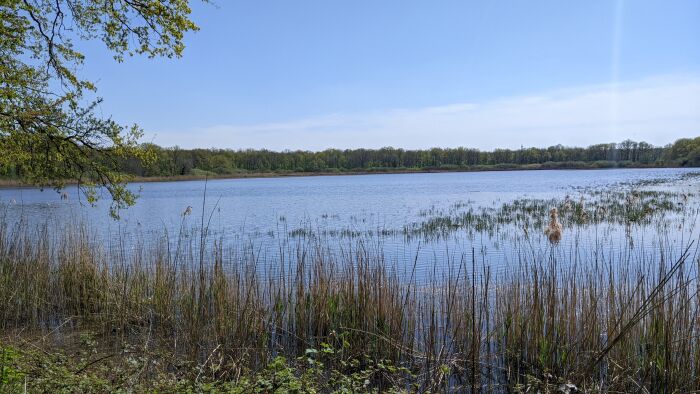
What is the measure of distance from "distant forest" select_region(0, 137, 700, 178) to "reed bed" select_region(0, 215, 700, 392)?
80292mm

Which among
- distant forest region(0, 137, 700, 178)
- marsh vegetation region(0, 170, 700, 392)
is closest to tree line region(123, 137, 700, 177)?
distant forest region(0, 137, 700, 178)

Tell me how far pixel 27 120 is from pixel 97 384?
490 centimetres

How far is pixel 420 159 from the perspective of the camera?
360ft

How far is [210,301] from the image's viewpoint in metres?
6.46

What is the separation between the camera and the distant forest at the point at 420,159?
9388cm

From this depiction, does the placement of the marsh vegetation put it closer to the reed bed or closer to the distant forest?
the reed bed

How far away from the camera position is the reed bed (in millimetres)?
4887

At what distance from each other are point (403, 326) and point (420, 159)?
344ft

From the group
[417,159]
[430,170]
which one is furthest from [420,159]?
[430,170]

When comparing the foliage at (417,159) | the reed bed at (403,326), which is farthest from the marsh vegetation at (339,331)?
the foliage at (417,159)

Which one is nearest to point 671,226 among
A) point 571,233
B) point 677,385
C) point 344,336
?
point 571,233

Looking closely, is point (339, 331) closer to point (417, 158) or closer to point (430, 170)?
point (430, 170)

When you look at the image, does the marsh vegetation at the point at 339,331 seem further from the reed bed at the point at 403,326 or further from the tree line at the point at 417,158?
the tree line at the point at 417,158

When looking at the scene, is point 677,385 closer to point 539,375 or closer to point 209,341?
point 539,375
